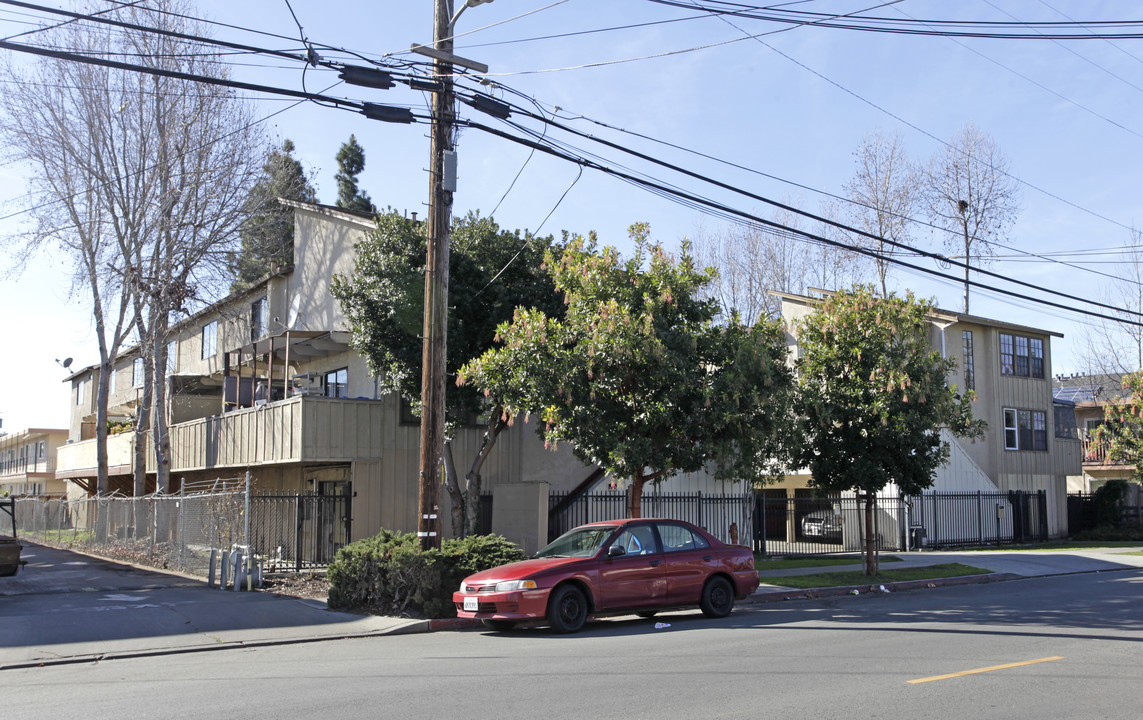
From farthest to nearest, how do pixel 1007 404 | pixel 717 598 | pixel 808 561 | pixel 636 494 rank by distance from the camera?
pixel 1007 404
pixel 808 561
pixel 636 494
pixel 717 598

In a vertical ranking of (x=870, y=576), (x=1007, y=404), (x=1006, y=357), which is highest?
(x=1006, y=357)

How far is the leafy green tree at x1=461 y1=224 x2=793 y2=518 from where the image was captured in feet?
47.9

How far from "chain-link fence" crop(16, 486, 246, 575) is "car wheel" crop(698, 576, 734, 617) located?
9.03m

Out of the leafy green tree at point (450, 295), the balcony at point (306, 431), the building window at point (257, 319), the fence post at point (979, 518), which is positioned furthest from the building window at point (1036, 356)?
the building window at point (257, 319)

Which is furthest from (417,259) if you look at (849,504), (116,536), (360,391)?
(849,504)

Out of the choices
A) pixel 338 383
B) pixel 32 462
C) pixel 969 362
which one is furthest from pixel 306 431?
pixel 32 462

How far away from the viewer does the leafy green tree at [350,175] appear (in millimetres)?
54344

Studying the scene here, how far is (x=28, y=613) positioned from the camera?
14266 mm

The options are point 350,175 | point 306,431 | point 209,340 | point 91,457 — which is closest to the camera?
point 306,431

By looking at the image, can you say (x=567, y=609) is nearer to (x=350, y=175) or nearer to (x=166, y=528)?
(x=166, y=528)

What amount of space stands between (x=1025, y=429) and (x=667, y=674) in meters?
31.3

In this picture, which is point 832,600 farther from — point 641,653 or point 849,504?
point 849,504

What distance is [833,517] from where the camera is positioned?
29.1 meters

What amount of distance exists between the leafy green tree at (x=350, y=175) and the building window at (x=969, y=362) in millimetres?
33737
